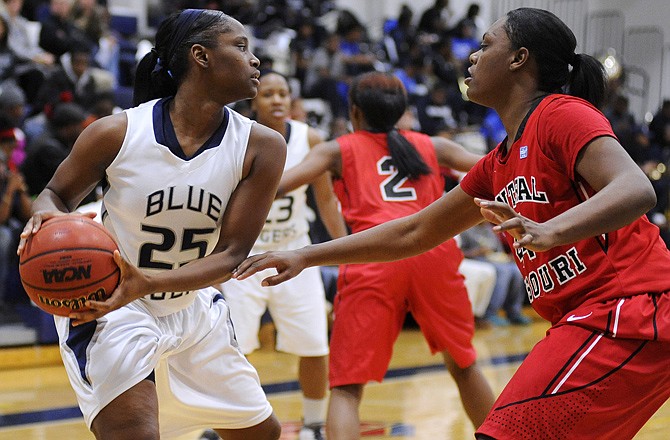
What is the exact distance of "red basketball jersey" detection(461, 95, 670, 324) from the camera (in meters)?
2.66

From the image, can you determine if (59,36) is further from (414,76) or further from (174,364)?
(174,364)

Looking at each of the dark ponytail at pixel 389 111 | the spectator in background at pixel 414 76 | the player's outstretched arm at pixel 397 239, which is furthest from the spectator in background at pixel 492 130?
the player's outstretched arm at pixel 397 239

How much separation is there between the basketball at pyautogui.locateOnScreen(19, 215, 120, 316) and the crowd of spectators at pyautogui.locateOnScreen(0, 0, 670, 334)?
11.1 feet

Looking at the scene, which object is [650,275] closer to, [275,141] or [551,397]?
[551,397]

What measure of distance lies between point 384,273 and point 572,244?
1.86 metres

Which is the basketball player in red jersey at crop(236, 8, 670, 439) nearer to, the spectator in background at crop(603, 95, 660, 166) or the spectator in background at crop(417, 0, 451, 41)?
the spectator in background at crop(603, 95, 660, 166)

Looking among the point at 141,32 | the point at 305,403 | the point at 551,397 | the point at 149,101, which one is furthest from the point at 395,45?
the point at 551,397

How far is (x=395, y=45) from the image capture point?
1595cm

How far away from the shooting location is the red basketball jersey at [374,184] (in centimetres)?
477

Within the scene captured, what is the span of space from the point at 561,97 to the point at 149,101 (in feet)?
5.12

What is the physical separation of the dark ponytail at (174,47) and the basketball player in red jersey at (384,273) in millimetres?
1222

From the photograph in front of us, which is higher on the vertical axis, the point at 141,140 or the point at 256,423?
the point at 141,140

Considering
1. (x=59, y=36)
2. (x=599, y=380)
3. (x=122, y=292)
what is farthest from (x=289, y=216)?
(x=59, y=36)

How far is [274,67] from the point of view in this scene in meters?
13.0
